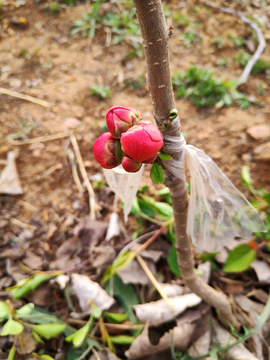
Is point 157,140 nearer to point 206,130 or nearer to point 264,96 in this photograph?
point 206,130

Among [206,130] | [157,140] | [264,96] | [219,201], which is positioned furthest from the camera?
[264,96]

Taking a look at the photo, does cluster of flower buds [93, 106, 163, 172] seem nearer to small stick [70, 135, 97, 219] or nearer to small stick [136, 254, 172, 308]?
small stick [136, 254, 172, 308]

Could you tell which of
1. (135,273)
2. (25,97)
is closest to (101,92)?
(25,97)

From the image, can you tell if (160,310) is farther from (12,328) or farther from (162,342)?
(12,328)

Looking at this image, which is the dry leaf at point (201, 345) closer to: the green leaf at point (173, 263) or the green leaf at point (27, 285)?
the green leaf at point (173, 263)

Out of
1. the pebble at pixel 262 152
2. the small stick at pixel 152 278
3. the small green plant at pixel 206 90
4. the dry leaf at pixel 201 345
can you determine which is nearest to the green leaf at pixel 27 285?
the small stick at pixel 152 278

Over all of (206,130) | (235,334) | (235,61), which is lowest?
(235,334)

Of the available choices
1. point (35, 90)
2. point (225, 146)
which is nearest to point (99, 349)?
point (225, 146)
